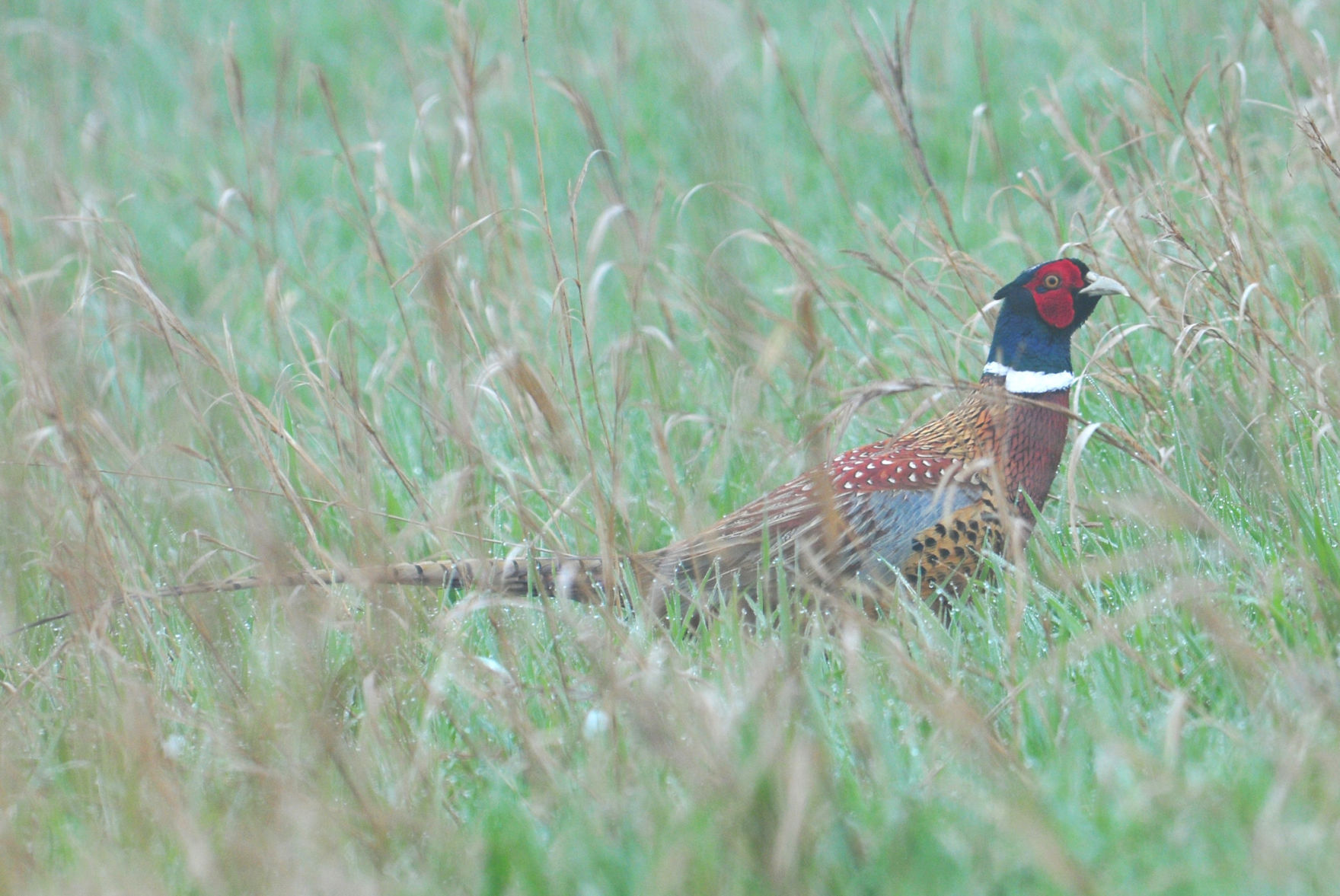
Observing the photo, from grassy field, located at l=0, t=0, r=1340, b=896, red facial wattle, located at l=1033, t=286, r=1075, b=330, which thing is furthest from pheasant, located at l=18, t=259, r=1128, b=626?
grassy field, located at l=0, t=0, r=1340, b=896

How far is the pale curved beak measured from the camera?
2877 millimetres

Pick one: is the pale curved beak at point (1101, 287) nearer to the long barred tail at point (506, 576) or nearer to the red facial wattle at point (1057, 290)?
the red facial wattle at point (1057, 290)

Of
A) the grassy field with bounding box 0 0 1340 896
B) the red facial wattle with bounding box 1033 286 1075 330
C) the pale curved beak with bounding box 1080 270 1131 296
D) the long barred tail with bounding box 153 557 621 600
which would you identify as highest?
the pale curved beak with bounding box 1080 270 1131 296

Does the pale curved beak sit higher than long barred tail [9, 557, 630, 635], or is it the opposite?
the pale curved beak

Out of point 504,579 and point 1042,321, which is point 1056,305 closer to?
point 1042,321

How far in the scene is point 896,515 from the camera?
2848 millimetres

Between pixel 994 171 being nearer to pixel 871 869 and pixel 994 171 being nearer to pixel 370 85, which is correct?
pixel 370 85

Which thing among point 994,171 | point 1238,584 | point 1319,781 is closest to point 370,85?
point 994,171

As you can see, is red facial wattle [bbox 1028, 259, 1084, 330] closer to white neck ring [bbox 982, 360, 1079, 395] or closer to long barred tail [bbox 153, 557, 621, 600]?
white neck ring [bbox 982, 360, 1079, 395]

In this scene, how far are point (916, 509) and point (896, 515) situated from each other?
0.04 m

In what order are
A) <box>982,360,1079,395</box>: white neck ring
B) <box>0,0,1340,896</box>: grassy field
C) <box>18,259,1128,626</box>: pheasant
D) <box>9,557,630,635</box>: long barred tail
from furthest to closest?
<box>982,360,1079,395</box>: white neck ring
<box>18,259,1128,626</box>: pheasant
<box>9,557,630,635</box>: long barred tail
<box>0,0,1340,896</box>: grassy field

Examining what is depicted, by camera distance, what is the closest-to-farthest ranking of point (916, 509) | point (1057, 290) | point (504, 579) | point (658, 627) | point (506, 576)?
point (504, 579) → point (658, 627) → point (506, 576) → point (916, 509) → point (1057, 290)

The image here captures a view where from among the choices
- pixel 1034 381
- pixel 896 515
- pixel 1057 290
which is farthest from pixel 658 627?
pixel 1057 290

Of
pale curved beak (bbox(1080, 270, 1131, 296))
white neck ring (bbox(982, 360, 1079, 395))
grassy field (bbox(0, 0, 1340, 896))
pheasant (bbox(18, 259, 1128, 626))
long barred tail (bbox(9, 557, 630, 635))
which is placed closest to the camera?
grassy field (bbox(0, 0, 1340, 896))
